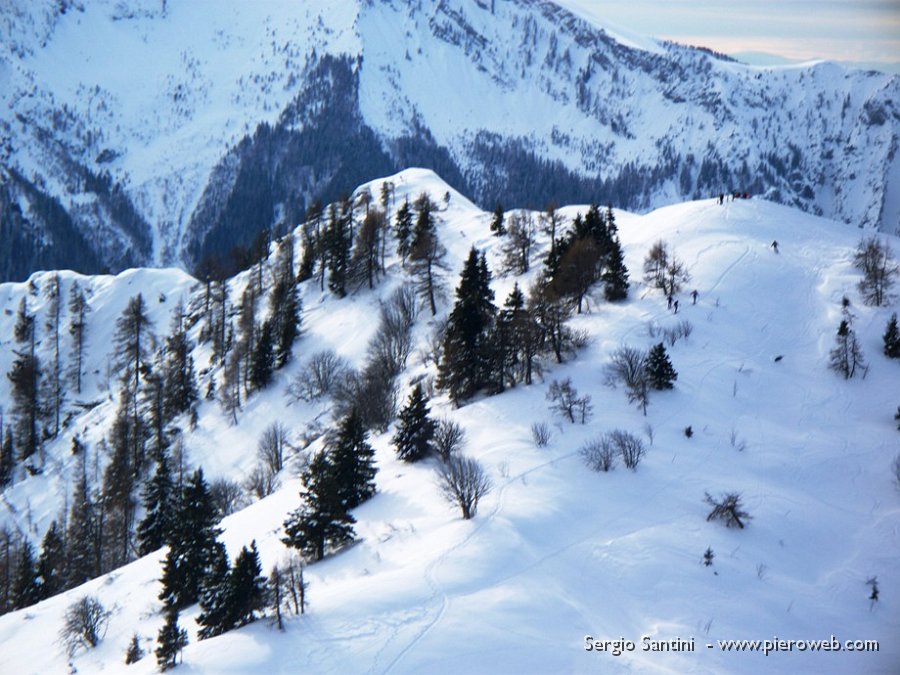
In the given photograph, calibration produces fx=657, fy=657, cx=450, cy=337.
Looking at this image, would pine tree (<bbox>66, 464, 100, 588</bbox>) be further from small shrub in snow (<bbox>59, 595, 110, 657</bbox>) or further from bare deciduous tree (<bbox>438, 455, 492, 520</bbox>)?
bare deciduous tree (<bbox>438, 455, 492, 520</bbox>)

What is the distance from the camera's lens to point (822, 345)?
46.0m

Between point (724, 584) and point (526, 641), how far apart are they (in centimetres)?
929

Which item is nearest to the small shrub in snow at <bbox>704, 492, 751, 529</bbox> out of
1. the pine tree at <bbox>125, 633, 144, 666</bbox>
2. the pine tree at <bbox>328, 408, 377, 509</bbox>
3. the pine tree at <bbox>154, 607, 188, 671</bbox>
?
the pine tree at <bbox>328, 408, 377, 509</bbox>

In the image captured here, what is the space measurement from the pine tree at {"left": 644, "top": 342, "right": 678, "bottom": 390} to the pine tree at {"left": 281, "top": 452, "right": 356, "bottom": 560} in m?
20.5

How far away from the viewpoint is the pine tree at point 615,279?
53250 millimetres

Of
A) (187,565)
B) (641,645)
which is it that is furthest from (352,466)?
(641,645)

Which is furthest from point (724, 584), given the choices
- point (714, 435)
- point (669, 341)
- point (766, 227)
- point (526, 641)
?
point (766, 227)

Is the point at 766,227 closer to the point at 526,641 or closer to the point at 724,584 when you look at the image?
the point at 724,584

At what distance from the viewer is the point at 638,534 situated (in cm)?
2905

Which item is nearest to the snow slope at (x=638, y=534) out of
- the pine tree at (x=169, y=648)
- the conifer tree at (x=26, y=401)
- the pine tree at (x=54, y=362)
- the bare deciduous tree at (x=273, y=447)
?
the pine tree at (x=169, y=648)

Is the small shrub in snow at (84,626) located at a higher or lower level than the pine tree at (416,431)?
lower

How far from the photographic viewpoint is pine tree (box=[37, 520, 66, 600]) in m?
48.2

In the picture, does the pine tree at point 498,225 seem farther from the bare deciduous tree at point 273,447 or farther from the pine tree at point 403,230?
the bare deciduous tree at point 273,447

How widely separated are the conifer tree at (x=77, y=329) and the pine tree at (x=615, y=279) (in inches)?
2686
